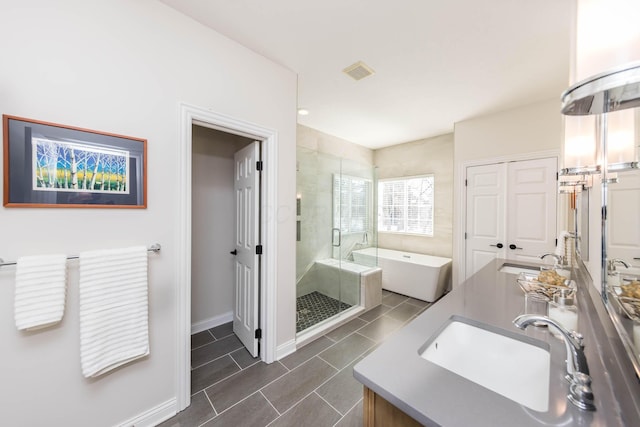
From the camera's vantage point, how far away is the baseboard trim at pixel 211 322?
269cm

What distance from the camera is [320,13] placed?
1.64 m

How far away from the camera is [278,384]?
1879mm

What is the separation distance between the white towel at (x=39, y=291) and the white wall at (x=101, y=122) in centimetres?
7

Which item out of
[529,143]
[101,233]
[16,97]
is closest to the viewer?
[16,97]

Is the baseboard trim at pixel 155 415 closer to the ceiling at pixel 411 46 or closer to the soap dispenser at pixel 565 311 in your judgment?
the soap dispenser at pixel 565 311

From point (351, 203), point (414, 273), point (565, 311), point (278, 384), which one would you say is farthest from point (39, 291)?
point (414, 273)

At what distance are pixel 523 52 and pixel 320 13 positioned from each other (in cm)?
177

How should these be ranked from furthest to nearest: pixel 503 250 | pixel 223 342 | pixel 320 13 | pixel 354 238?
pixel 354 238, pixel 503 250, pixel 223 342, pixel 320 13

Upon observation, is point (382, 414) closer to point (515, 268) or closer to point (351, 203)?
point (515, 268)

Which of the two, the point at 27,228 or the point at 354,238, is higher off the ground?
the point at 27,228

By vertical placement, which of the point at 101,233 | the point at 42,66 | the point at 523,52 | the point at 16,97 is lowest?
the point at 101,233

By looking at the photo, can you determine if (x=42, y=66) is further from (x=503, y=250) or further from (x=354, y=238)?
Answer: (x=503, y=250)

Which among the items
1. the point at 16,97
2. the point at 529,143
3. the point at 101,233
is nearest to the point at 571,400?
the point at 101,233

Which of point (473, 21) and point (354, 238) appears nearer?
point (473, 21)
